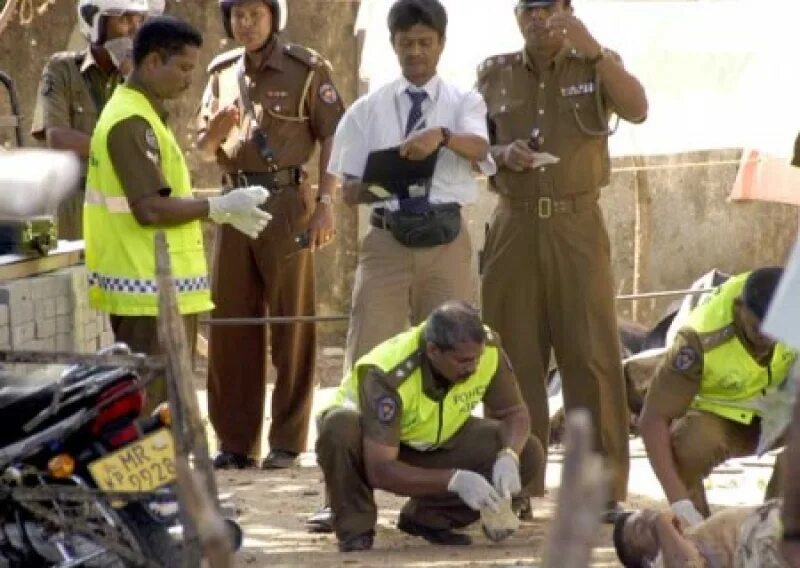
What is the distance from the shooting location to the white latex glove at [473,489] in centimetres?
644

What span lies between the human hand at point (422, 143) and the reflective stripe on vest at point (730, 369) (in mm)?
1120

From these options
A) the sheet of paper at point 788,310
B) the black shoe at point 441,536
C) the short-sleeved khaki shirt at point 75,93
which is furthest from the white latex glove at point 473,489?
the sheet of paper at point 788,310

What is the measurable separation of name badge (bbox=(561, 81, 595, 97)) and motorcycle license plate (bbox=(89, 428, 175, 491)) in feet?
7.89

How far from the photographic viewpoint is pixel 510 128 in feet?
23.7

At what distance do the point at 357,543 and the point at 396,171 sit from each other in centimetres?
134

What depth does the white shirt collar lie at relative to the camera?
7348 millimetres

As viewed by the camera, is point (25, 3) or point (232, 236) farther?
point (25, 3)

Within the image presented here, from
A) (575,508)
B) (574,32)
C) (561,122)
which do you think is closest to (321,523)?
(561,122)

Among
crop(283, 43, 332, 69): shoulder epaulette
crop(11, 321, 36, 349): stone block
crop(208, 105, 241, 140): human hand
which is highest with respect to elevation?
A: crop(283, 43, 332, 69): shoulder epaulette

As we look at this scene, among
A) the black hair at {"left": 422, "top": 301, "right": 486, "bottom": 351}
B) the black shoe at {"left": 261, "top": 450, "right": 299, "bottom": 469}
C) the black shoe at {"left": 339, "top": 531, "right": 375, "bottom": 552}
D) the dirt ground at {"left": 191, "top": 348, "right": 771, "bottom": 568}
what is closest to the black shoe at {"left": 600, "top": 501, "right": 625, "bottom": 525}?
the dirt ground at {"left": 191, "top": 348, "right": 771, "bottom": 568}

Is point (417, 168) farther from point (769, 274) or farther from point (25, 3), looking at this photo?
point (25, 3)

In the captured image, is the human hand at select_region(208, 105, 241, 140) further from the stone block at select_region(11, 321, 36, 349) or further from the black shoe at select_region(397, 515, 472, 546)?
the black shoe at select_region(397, 515, 472, 546)

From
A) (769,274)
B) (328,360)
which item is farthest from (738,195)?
(769,274)

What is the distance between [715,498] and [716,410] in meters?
1.09
